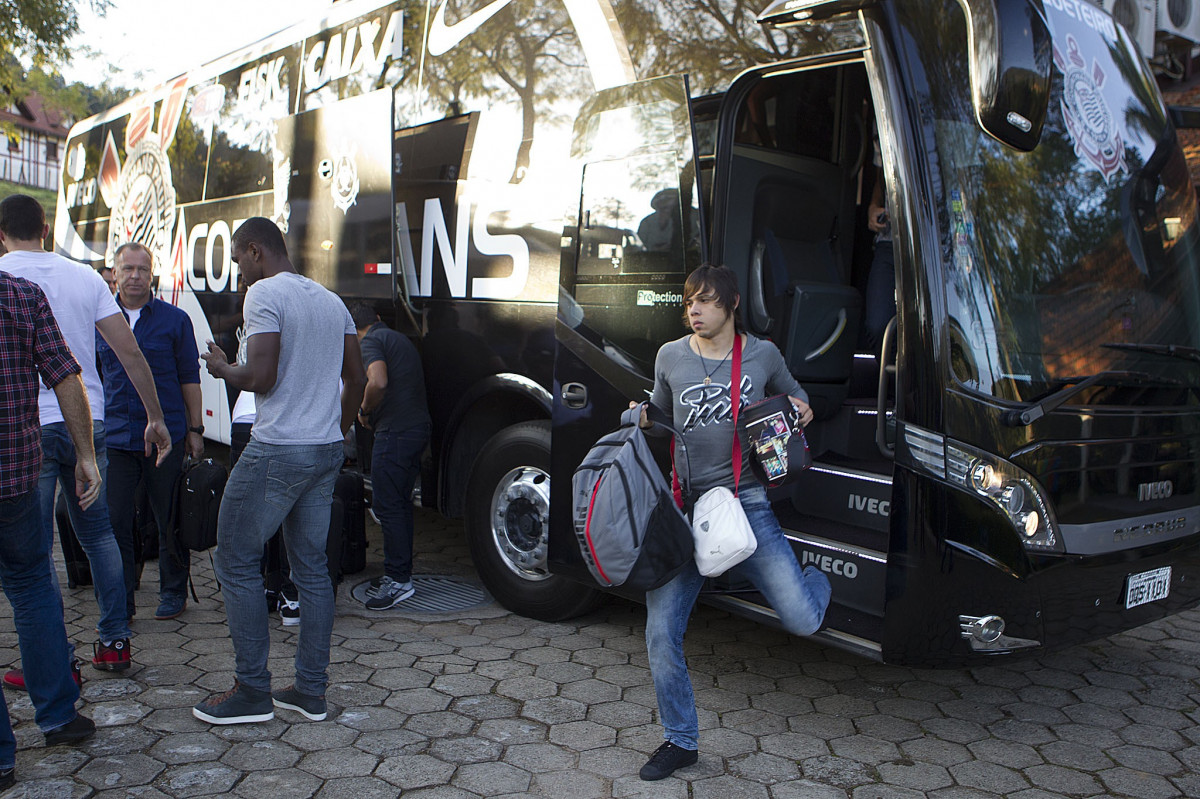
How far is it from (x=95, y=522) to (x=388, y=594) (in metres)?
1.70

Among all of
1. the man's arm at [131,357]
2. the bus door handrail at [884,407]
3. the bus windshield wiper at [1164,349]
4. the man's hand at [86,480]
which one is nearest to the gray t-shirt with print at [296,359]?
the man's hand at [86,480]

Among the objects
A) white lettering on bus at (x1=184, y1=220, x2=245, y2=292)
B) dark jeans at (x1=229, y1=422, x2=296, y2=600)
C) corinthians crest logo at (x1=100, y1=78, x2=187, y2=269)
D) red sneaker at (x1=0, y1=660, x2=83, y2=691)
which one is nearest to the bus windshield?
dark jeans at (x1=229, y1=422, x2=296, y2=600)

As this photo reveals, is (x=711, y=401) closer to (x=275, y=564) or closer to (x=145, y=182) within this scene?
(x=275, y=564)

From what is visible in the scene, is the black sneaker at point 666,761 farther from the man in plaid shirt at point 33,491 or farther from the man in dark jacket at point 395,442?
the man in dark jacket at point 395,442

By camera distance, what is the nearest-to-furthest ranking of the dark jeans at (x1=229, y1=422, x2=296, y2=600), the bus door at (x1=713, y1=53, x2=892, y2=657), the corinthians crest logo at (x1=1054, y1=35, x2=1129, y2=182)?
the corinthians crest logo at (x1=1054, y1=35, x2=1129, y2=182)
the bus door at (x1=713, y1=53, x2=892, y2=657)
the dark jeans at (x1=229, y1=422, x2=296, y2=600)

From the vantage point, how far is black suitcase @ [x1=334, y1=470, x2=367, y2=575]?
5.46m

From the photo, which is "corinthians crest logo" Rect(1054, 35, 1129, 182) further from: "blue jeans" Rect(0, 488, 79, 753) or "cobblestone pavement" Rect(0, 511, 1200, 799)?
"blue jeans" Rect(0, 488, 79, 753)

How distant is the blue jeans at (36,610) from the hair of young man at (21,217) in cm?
115

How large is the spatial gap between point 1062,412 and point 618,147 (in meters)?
2.10

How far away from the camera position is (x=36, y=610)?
11.5 ft

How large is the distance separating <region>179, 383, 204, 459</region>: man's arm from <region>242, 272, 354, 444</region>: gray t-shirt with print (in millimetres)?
1444

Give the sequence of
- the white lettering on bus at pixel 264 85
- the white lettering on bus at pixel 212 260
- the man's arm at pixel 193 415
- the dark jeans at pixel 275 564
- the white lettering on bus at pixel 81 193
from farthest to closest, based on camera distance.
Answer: the white lettering on bus at pixel 81 193 → the white lettering on bus at pixel 212 260 → the white lettering on bus at pixel 264 85 → the dark jeans at pixel 275 564 → the man's arm at pixel 193 415

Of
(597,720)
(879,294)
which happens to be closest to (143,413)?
(597,720)

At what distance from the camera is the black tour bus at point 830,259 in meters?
3.57
